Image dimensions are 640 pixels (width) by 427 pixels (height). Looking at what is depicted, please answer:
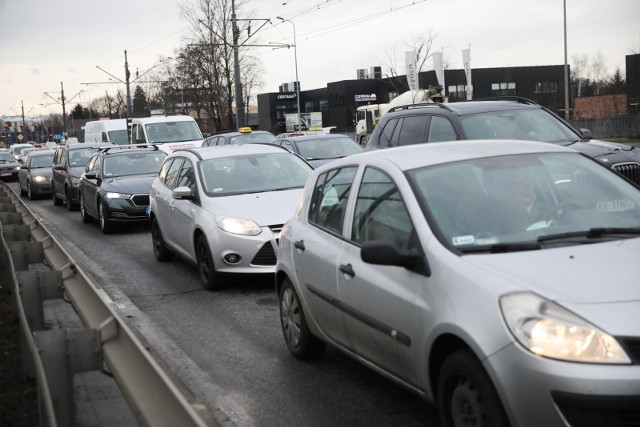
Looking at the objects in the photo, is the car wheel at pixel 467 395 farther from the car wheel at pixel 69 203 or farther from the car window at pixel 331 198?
the car wheel at pixel 69 203

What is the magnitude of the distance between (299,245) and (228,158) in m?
5.05

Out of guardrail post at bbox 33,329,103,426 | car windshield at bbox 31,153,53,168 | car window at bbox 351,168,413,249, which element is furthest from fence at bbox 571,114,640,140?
guardrail post at bbox 33,329,103,426

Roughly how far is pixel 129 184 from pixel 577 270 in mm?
13300

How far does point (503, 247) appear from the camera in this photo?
425cm

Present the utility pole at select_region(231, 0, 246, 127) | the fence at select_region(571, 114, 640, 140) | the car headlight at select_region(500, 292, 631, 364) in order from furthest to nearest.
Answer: the fence at select_region(571, 114, 640, 140)
the utility pole at select_region(231, 0, 246, 127)
the car headlight at select_region(500, 292, 631, 364)

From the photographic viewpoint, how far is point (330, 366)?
6.21 metres

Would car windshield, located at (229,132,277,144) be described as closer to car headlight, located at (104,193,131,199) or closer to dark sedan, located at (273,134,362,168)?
dark sedan, located at (273,134,362,168)

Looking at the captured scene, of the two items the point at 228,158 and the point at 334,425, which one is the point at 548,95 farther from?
the point at 334,425

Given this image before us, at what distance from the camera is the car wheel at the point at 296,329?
614cm

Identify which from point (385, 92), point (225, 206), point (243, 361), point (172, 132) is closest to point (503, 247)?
point (243, 361)

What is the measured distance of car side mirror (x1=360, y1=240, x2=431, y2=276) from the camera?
14.2 ft

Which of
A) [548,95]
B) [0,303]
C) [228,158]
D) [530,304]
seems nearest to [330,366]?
[530,304]

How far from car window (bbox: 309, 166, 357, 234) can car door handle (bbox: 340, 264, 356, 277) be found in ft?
1.19

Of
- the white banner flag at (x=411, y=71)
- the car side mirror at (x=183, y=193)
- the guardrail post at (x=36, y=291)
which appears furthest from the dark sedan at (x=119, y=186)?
the white banner flag at (x=411, y=71)
